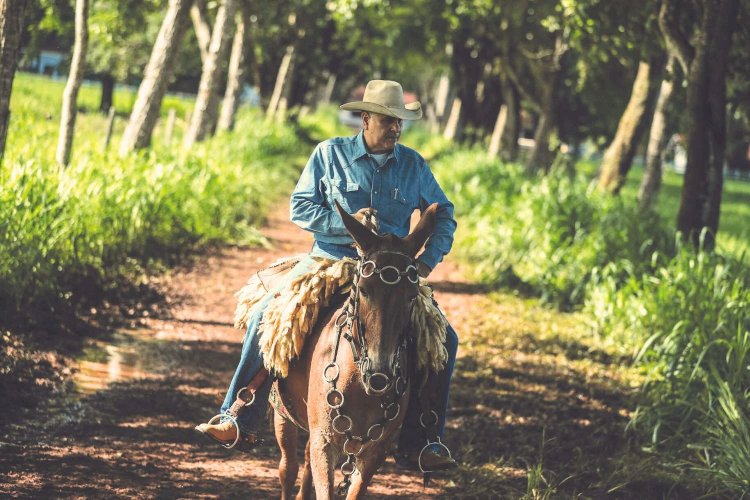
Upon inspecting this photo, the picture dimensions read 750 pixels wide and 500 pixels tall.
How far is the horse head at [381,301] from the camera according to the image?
425 cm

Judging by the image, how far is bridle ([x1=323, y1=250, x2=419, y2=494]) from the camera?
4297 mm

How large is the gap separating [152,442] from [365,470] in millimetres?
2247

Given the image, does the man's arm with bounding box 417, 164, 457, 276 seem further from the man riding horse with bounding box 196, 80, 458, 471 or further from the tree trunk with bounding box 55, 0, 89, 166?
the tree trunk with bounding box 55, 0, 89, 166

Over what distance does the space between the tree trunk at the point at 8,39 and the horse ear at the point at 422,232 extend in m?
4.18

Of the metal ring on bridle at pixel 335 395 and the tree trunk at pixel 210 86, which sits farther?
the tree trunk at pixel 210 86

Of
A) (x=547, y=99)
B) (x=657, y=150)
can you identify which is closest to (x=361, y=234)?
(x=657, y=150)

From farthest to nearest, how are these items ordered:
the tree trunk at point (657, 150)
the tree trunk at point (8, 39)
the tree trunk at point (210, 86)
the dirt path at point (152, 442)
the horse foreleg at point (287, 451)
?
the tree trunk at point (210, 86) → the tree trunk at point (657, 150) → the tree trunk at point (8, 39) → the dirt path at point (152, 442) → the horse foreleg at point (287, 451)

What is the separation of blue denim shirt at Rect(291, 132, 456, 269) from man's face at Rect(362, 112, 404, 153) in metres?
0.05

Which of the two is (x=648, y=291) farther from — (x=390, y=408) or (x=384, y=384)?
(x=384, y=384)

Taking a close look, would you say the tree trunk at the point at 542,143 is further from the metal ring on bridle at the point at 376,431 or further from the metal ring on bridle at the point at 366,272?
the metal ring on bridle at the point at 366,272

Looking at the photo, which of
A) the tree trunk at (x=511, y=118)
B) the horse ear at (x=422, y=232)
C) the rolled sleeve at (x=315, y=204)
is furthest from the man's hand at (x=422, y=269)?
the tree trunk at (x=511, y=118)

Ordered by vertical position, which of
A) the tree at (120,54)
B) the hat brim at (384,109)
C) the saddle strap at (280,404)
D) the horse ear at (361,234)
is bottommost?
the saddle strap at (280,404)

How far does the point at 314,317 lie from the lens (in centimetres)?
496

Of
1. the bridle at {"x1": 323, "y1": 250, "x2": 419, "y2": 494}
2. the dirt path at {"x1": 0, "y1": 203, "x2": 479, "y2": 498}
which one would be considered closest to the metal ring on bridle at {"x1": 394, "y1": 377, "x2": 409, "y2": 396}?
the bridle at {"x1": 323, "y1": 250, "x2": 419, "y2": 494}
